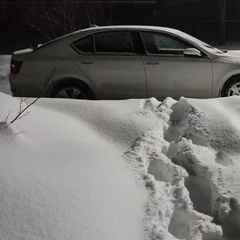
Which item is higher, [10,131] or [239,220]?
[10,131]

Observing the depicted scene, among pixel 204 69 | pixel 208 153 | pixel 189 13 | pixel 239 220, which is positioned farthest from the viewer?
pixel 189 13

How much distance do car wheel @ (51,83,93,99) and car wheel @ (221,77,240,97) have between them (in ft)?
6.84

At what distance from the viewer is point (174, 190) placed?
314 centimetres

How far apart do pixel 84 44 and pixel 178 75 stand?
157 centimetres

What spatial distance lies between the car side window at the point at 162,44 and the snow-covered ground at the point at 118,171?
2140 millimetres

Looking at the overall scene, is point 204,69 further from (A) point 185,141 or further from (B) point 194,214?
(B) point 194,214

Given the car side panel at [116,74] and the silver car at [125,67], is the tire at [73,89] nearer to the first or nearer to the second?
the silver car at [125,67]

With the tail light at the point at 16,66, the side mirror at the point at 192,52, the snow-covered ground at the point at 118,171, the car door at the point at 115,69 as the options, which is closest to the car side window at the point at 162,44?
the side mirror at the point at 192,52

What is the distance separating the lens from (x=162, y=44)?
657 centimetres

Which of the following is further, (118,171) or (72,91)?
(72,91)

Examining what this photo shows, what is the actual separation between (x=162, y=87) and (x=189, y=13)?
15.7 meters

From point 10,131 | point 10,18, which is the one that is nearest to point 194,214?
point 10,131

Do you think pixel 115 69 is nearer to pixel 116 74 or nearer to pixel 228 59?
pixel 116 74

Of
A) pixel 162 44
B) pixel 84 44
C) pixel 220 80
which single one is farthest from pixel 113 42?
pixel 220 80
